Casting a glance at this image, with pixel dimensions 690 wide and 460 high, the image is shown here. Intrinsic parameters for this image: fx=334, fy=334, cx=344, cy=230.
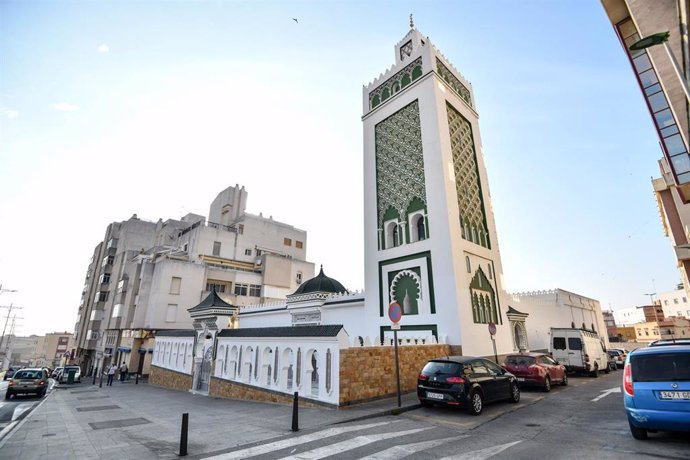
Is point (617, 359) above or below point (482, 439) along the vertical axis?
above

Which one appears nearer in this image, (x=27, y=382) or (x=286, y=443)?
(x=286, y=443)

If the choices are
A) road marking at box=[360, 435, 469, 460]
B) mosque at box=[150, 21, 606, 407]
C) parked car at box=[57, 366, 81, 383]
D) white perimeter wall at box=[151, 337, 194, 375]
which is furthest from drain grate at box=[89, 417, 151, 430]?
parked car at box=[57, 366, 81, 383]

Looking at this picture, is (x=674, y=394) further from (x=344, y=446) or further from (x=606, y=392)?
(x=606, y=392)

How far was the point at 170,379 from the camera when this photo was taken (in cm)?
2039

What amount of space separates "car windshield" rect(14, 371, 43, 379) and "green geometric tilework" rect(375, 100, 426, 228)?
21.8 meters

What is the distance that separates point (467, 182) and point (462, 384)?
1320 centimetres

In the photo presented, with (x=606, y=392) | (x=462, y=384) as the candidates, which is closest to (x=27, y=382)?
(x=462, y=384)

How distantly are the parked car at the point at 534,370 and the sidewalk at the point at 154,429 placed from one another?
14.0 ft

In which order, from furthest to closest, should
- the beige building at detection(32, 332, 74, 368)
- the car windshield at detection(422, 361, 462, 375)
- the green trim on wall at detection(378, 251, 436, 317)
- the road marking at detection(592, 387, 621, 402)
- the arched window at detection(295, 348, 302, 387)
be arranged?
the beige building at detection(32, 332, 74, 368) → the green trim on wall at detection(378, 251, 436, 317) → the arched window at detection(295, 348, 302, 387) → the road marking at detection(592, 387, 621, 402) → the car windshield at detection(422, 361, 462, 375)

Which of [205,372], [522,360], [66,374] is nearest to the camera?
[522,360]

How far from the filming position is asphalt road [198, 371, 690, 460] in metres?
5.31

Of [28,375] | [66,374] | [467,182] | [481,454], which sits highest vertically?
[467,182]

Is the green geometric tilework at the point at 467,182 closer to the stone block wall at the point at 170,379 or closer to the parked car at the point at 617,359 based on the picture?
the parked car at the point at 617,359

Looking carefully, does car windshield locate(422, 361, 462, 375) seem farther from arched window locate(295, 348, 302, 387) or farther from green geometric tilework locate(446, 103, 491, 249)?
green geometric tilework locate(446, 103, 491, 249)
